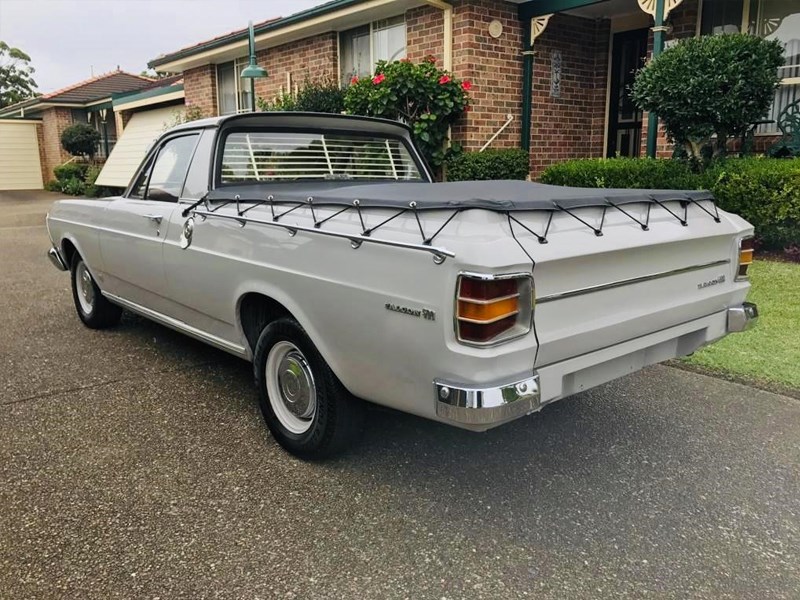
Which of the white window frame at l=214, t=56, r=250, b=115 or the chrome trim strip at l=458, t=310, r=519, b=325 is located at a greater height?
the white window frame at l=214, t=56, r=250, b=115

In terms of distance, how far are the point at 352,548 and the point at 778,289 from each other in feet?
17.6

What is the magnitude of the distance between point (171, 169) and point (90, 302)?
6.36ft

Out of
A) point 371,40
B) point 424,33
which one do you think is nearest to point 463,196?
point 424,33

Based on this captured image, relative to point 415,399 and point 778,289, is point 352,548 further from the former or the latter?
point 778,289

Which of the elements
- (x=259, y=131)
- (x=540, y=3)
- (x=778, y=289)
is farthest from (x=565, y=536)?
(x=540, y=3)

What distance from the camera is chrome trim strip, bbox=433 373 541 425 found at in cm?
248

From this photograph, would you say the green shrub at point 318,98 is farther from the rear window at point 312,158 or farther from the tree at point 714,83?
the rear window at point 312,158

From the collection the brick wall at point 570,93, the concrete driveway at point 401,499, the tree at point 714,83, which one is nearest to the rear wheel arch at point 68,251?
the concrete driveway at point 401,499

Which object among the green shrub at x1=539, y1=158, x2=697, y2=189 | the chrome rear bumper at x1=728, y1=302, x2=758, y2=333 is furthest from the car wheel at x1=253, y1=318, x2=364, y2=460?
the green shrub at x1=539, y1=158, x2=697, y2=189

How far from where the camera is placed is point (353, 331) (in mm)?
2900

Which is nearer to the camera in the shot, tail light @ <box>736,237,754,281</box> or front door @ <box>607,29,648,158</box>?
tail light @ <box>736,237,754,281</box>

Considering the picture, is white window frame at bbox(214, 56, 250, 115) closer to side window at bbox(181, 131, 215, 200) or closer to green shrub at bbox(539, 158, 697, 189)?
green shrub at bbox(539, 158, 697, 189)

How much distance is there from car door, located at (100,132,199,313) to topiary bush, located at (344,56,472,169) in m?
5.47

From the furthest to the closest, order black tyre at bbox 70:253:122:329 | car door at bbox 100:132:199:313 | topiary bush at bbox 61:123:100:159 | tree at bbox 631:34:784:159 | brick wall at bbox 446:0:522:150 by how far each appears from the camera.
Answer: topiary bush at bbox 61:123:100:159 < brick wall at bbox 446:0:522:150 < tree at bbox 631:34:784:159 < black tyre at bbox 70:253:122:329 < car door at bbox 100:132:199:313
